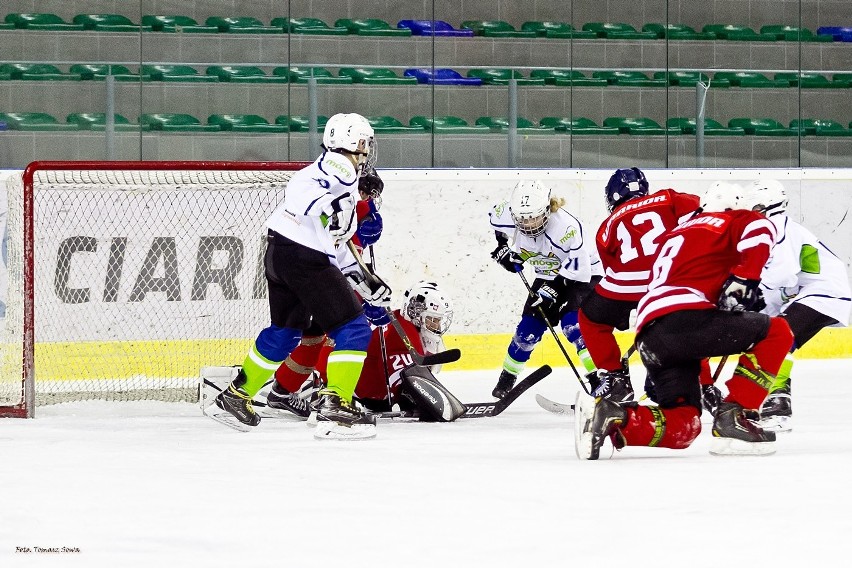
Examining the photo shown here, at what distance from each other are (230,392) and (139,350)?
1.69 meters

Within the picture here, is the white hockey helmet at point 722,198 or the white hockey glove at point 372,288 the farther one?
the white hockey glove at point 372,288

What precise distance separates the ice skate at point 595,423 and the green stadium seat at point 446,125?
3782 mm

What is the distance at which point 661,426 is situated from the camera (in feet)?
13.5

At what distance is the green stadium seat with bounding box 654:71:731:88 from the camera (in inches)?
328

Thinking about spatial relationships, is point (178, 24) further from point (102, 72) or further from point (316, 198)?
point (316, 198)

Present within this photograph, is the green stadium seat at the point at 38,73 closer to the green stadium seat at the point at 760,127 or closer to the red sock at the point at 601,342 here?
the red sock at the point at 601,342

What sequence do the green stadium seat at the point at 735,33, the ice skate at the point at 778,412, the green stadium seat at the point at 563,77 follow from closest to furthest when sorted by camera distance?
the ice skate at the point at 778,412
the green stadium seat at the point at 563,77
the green stadium seat at the point at 735,33

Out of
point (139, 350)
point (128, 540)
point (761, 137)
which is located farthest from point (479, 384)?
point (128, 540)

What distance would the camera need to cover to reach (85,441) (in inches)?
186

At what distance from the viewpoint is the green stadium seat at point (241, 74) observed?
300 inches

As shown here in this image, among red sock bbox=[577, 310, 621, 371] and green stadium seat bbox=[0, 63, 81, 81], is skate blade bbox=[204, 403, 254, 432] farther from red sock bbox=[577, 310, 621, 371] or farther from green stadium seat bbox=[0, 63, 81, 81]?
green stadium seat bbox=[0, 63, 81, 81]

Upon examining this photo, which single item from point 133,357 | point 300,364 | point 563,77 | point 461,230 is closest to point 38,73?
point 133,357

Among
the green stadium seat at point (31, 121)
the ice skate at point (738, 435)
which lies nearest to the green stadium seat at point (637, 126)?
the green stadium seat at point (31, 121)

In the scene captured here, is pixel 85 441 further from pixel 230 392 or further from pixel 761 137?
pixel 761 137
